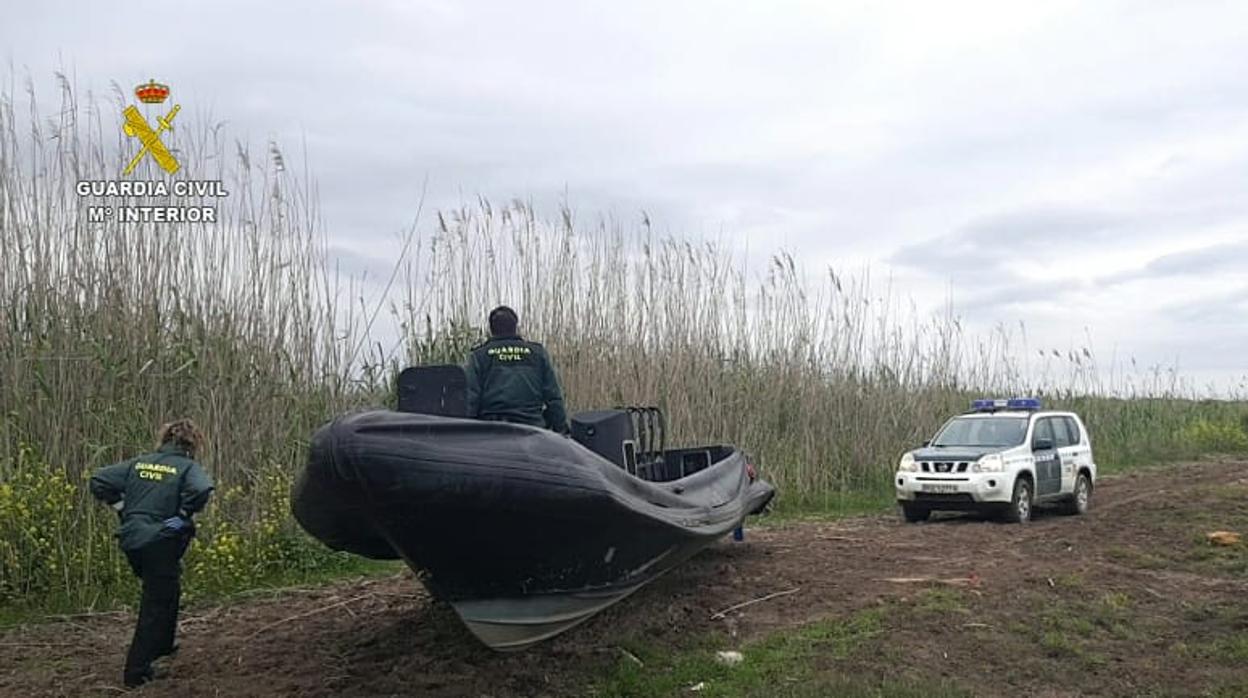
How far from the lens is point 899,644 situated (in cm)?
616

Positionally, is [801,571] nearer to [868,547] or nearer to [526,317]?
[868,547]

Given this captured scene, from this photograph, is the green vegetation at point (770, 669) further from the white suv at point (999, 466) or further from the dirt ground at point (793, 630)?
the white suv at point (999, 466)

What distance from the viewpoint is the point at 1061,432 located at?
1347 centimetres

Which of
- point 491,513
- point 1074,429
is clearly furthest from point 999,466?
point 491,513

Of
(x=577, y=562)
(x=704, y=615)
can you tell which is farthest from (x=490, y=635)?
(x=704, y=615)

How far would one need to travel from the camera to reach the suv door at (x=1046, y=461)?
12.5 m

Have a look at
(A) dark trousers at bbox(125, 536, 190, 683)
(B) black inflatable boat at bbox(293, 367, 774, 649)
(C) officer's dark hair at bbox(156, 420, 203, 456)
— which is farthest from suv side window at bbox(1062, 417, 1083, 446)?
(A) dark trousers at bbox(125, 536, 190, 683)

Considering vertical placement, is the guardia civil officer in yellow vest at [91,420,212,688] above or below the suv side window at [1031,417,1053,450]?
below

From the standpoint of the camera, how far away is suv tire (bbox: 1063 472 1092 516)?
13.2 meters

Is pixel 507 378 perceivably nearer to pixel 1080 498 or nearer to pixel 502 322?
pixel 502 322

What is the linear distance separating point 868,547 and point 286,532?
4.99m

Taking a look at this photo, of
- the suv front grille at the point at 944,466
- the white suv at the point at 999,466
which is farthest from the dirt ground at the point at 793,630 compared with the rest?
the suv front grille at the point at 944,466

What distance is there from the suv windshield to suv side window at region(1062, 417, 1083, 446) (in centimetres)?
129

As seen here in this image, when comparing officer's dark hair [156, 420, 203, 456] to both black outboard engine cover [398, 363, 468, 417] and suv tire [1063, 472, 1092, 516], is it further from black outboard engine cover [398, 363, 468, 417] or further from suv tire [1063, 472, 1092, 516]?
suv tire [1063, 472, 1092, 516]
